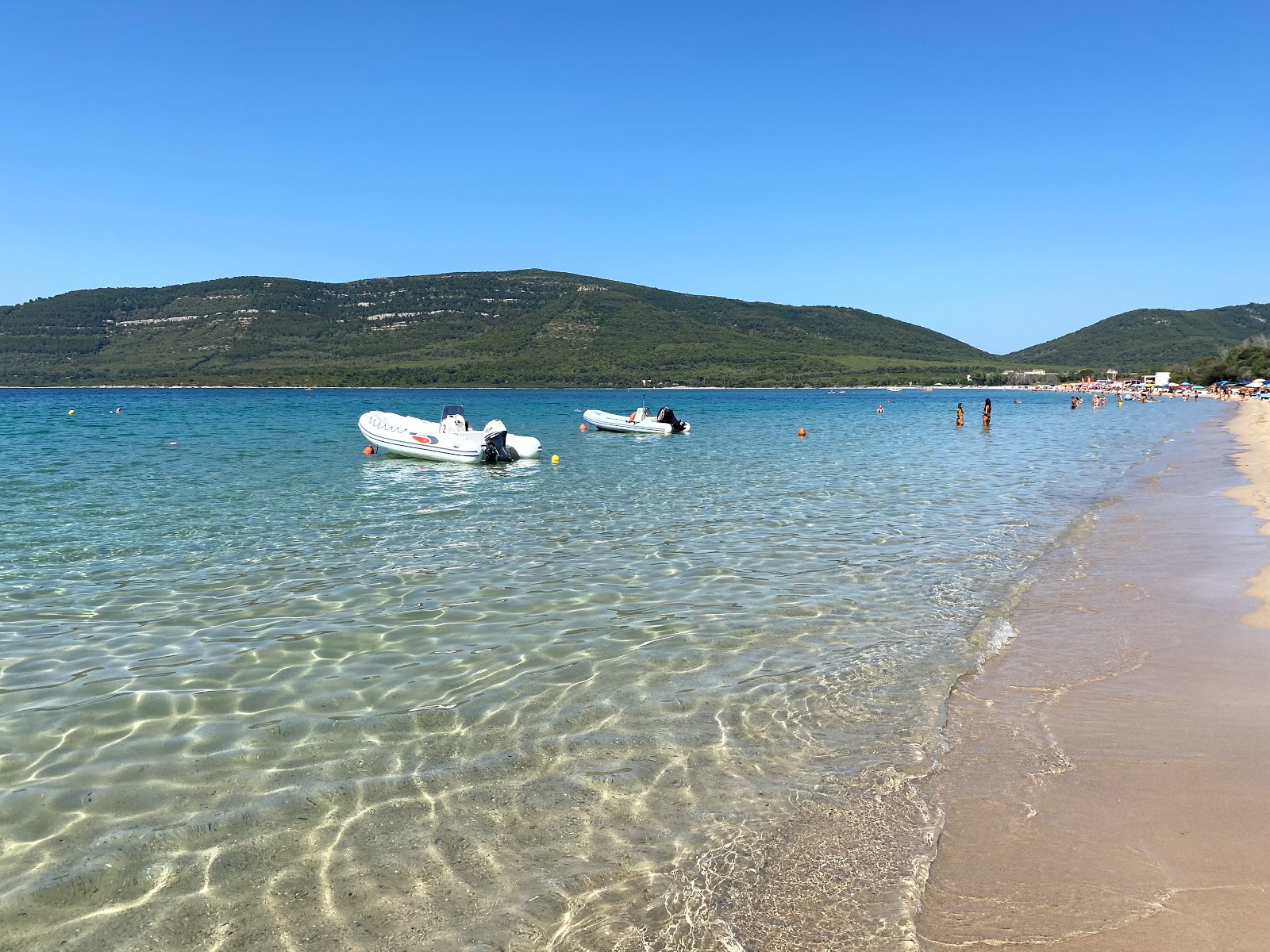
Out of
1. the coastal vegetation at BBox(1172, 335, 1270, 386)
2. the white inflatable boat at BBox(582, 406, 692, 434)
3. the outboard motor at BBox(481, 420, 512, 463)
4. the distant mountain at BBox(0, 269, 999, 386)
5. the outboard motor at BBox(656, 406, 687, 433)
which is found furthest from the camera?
the distant mountain at BBox(0, 269, 999, 386)

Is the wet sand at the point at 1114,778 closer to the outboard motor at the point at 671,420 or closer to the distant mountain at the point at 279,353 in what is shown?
the outboard motor at the point at 671,420

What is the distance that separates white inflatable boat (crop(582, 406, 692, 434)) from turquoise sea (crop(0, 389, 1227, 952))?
2702cm

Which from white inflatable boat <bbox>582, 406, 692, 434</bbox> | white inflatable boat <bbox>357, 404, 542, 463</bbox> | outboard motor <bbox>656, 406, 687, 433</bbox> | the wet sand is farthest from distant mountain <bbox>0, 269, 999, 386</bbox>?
the wet sand

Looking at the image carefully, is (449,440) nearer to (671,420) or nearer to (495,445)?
(495,445)

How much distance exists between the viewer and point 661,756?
5.45 metres

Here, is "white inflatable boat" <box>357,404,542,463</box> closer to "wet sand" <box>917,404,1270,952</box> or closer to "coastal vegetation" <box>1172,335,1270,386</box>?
"wet sand" <box>917,404,1270,952</box>

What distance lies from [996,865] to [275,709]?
513 cm

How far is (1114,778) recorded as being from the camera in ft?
15.9

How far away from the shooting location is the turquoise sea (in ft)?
12.7

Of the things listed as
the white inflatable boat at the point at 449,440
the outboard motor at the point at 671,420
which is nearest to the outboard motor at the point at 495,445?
the white inflatable boat at the point at 449,440

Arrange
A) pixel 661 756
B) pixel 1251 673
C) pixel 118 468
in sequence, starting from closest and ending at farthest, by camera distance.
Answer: pixel 661 756 → pixel 1251 673 → pixel 118 468

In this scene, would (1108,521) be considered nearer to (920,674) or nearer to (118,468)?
(920,674)

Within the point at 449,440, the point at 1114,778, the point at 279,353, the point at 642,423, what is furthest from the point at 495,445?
the point at 279,353

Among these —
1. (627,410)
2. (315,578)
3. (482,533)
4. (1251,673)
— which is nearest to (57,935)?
(315,578)
